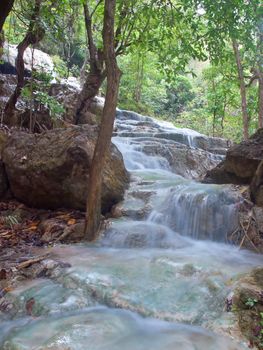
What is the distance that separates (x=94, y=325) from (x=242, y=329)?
1269mm

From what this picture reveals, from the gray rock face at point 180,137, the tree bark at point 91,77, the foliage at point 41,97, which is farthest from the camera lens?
the gray rock face at point 180,137

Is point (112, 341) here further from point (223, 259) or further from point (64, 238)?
point (64, 238)

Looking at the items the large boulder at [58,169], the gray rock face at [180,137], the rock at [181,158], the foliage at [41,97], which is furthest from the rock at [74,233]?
the gray rock face at [180,137]

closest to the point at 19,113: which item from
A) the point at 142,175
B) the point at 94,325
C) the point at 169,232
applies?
the point at 142,175

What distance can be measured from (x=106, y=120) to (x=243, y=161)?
110 inches

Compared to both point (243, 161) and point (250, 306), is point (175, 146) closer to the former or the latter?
point (243, 161)

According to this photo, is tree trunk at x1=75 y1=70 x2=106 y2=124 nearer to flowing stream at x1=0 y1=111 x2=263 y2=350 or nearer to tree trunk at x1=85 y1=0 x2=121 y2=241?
flowing stream at x1=0 y1=111 x2=263 y2=350

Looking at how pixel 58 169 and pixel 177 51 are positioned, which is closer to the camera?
pixel 58 169

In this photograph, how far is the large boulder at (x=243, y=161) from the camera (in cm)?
673

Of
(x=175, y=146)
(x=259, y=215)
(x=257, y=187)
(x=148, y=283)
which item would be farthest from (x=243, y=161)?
(x=175, y=146)

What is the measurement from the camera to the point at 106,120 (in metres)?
5.63

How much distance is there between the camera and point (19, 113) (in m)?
9.89

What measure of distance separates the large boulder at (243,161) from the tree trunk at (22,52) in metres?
4.83

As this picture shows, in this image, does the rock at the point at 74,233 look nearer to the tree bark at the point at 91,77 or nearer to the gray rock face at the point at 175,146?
the gray rock face at the point at 175,146
